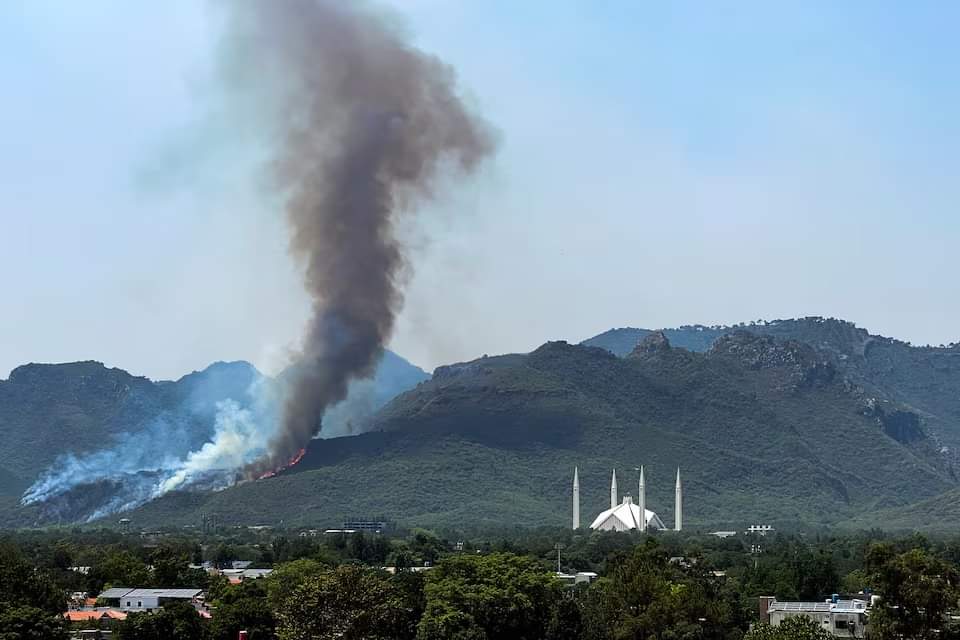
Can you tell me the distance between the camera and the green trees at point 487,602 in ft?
276

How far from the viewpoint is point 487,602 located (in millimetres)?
87250

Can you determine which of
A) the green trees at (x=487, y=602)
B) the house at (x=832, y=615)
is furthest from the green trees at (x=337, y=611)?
the house at (x=832, y=615)

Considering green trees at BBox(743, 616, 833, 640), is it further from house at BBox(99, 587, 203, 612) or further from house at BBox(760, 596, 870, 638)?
house at BBox(99, 587, 203, 612)

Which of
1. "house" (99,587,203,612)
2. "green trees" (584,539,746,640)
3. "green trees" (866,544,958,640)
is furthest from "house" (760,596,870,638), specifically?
"house" (99,587,203,612)

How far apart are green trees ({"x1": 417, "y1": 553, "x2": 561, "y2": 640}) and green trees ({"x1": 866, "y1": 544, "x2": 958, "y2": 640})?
21.3 m

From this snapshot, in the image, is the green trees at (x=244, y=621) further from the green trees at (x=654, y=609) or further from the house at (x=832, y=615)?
the house at (x=832, y=615)

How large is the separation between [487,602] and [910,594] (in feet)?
85.2

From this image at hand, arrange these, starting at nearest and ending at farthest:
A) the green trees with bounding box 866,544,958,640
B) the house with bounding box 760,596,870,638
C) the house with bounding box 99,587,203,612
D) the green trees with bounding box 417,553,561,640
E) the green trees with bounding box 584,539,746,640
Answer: the green trees with bounding box 866,544,958,640
the green trees with bounding box 584,539,746,640
the green trees with bounding box 417,553,561,640
the house with bounding box 760,596,870,638
the house with bounding box 99,587,203,612

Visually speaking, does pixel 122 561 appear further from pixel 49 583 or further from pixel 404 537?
pixel 404 537

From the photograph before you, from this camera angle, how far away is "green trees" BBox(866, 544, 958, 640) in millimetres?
66125

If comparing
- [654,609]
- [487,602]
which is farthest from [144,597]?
[654,609]

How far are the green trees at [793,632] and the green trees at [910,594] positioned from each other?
3.13 meters

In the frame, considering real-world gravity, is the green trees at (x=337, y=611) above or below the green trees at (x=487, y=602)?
below

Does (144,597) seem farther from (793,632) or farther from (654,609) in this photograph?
(793,632)
